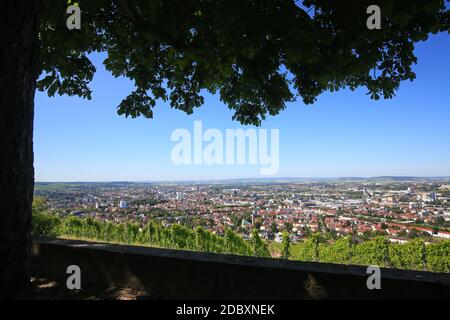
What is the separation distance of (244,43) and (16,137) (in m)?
3.14

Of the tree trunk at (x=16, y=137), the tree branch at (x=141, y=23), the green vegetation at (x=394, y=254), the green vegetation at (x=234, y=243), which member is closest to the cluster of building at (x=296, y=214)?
the green vegetation at (x=234, y=243)

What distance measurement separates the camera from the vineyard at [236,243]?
44.6ft

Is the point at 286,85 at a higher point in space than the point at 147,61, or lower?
lower

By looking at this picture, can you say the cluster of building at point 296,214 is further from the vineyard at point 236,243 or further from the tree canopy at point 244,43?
the tree canopy at point 244,43

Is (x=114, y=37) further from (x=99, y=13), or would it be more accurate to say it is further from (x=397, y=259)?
(x=397, y=259)

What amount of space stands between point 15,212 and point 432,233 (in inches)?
912

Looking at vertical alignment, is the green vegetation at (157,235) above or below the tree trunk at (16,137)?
below

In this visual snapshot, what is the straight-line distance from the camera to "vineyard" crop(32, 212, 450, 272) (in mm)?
13586

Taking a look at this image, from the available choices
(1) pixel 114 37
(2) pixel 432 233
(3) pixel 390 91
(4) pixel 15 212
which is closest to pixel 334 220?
(2) pixel 432 233

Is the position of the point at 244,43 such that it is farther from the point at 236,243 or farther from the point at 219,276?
the point at 236,243

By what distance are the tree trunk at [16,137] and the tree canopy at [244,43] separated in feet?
6.76

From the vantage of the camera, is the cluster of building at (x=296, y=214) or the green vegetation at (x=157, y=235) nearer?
the green vegetation at (x=157, y=235)

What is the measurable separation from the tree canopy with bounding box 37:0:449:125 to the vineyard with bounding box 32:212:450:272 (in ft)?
31.0

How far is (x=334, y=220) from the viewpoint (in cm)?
2714
